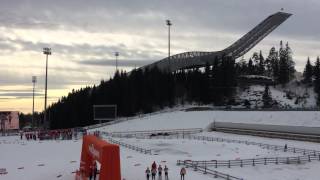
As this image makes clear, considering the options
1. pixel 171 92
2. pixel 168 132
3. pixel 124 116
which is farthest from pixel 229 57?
pixel 168 132

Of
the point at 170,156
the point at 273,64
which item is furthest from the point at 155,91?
the point at 170,156

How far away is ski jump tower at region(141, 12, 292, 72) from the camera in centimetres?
11438

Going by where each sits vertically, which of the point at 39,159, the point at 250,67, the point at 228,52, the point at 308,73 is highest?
the point at 228,52

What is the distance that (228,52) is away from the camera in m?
119

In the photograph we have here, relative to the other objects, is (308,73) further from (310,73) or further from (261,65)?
(261,65)

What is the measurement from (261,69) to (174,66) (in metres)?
37.0

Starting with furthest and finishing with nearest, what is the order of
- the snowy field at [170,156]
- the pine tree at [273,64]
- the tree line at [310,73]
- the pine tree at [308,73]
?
the pine tree at [273,64] → the pine tree at [308,73] → the tree line at [310,73] → the snowy field at [170,156]

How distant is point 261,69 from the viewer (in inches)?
5536

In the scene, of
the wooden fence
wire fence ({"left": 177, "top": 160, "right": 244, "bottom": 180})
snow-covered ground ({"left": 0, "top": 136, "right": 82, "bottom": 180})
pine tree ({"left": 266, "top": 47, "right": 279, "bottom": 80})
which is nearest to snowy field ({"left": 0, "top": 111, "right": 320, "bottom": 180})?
snow-covered ground ({"left": 0, "top": 136, "right": 82, "bottom": 180})

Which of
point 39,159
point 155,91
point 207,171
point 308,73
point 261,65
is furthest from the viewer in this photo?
point 261,65

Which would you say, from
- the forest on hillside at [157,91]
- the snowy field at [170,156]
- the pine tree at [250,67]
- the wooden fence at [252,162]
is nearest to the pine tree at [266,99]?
the forest on hillside at [157,91]

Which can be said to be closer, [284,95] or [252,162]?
[252,162]

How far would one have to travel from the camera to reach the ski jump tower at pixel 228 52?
114375 mm

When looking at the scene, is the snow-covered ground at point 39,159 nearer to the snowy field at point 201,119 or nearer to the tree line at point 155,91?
the snowy field at point 201,119
